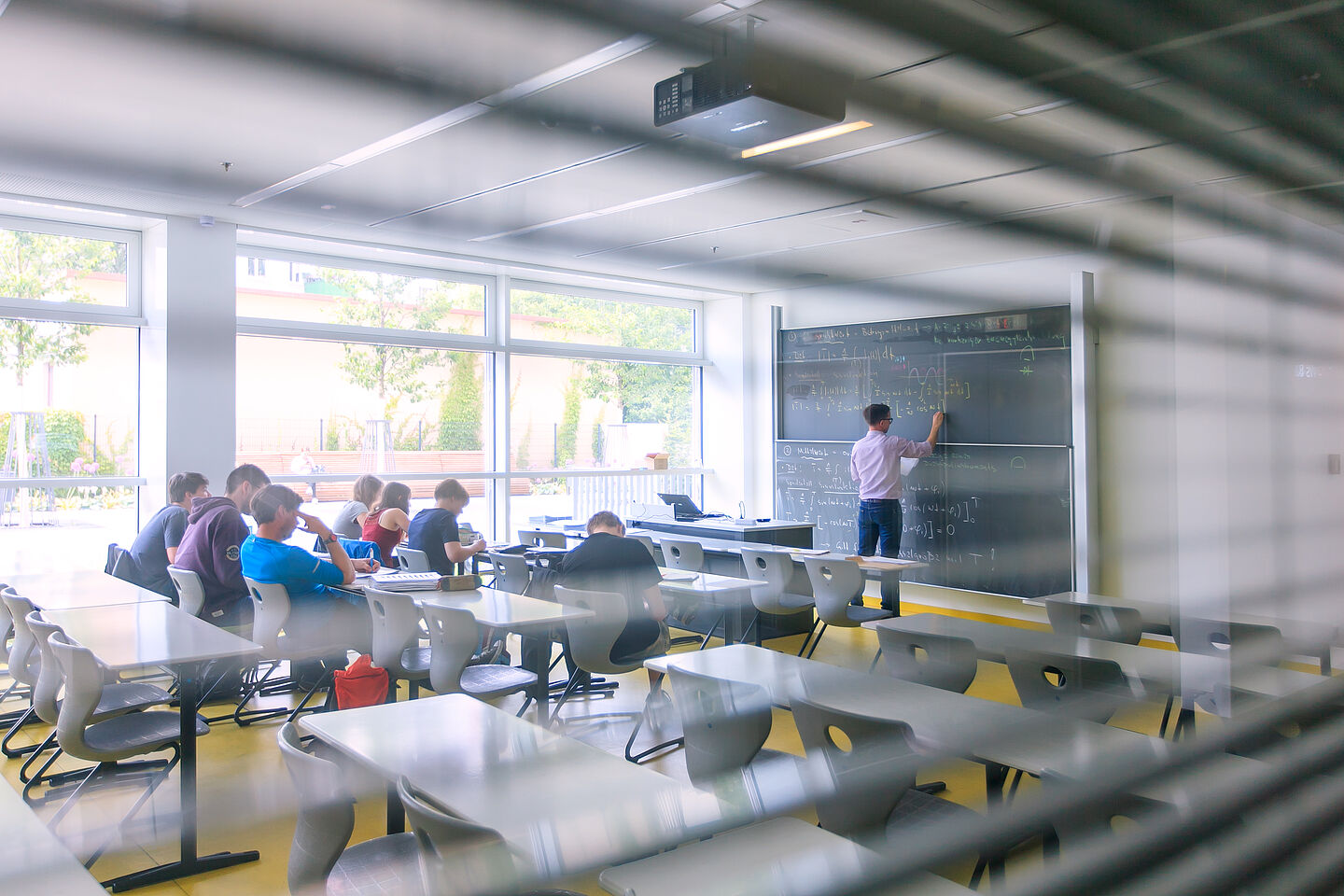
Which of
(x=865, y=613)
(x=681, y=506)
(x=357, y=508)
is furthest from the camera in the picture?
(x=681, y=506)

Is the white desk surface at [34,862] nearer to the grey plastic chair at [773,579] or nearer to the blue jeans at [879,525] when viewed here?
the grey plastic chair at [773,579]

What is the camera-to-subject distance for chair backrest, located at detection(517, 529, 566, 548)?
14.5 feet

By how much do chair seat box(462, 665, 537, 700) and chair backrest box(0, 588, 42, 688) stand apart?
119cm

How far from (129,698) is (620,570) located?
149cm

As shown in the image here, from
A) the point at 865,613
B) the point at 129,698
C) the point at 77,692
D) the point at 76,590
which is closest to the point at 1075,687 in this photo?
the point at 77,692

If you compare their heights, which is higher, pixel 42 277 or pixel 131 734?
pixel 42 277

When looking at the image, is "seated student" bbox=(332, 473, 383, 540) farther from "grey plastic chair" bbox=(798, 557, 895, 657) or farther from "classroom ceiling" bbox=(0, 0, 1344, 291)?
"classroom ceiling" bbox=(0, 0, 1344, 291)

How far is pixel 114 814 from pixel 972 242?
59 centimetres

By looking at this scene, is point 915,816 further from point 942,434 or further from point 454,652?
point 942,434

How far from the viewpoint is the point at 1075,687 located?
63 cm

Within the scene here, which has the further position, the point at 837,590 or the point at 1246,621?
the point at 837,590

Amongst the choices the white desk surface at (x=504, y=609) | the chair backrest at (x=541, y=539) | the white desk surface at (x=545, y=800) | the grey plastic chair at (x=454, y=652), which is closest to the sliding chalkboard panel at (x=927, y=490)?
the white desk surface at (x=504, y=609)

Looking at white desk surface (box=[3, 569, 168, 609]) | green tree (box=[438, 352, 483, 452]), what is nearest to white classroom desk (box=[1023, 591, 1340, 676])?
white desk surface (box=[3, 569, 168, 609])

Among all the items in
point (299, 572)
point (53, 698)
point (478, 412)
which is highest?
point (478, 412)
